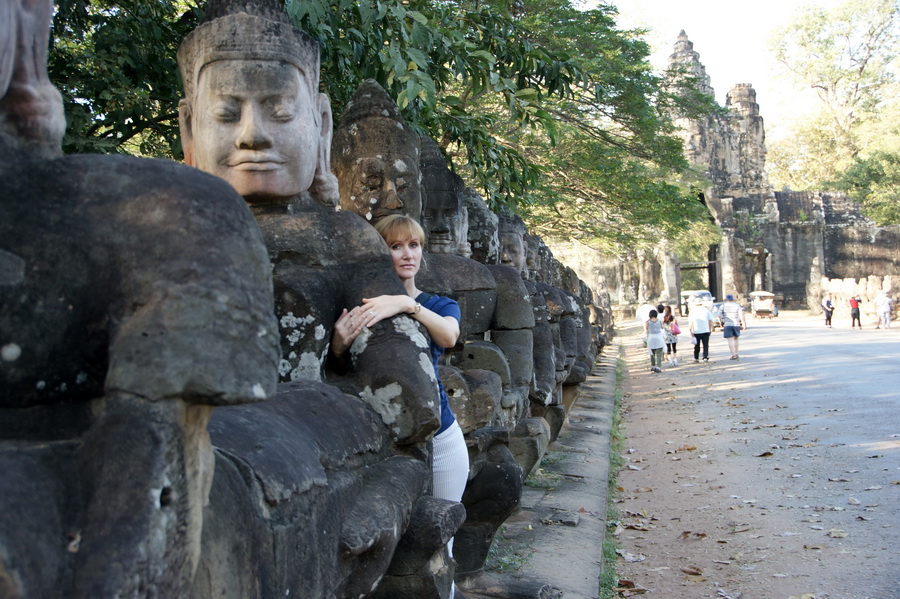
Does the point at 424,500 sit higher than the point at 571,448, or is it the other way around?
the point at 424,500

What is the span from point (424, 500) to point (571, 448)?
223 inches

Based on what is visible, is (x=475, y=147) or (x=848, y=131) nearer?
(x=475, y=147)

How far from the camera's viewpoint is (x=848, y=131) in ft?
141

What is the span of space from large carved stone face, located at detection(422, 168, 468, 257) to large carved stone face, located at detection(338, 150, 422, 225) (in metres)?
1.15

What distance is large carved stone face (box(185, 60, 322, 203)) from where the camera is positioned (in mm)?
2496

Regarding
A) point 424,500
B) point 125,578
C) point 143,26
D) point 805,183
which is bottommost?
point 424,500

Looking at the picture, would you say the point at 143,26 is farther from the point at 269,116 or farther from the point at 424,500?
the point at 424,500

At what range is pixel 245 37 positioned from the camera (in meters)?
2.51

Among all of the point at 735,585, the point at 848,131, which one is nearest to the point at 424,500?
the point at 735,585

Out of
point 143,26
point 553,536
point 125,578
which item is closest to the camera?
point 125,578

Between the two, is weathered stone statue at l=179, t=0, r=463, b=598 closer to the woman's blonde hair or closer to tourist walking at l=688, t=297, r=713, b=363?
the woman's blonde hair

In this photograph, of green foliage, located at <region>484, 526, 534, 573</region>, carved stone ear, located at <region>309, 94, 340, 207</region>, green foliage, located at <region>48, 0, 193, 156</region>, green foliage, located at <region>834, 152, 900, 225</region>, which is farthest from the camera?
green foliage, located at <region>834, 152, 900, 225</region>

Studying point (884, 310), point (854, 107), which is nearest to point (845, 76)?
point (854, 107)

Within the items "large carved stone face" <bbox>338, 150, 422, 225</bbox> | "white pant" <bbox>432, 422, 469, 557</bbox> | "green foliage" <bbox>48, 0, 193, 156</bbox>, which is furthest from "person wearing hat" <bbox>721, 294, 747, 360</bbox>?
"white pant" <bbox>432, 422, 469, 557</bbox>
